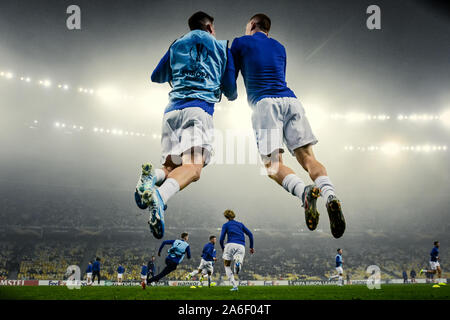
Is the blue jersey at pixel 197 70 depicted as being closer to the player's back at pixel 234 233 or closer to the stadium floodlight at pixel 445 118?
the player's back at pixel 234 233

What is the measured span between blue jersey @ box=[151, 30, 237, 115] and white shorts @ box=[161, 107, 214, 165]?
0.11 metres

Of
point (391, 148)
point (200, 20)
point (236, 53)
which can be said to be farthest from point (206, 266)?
point (391, 148)

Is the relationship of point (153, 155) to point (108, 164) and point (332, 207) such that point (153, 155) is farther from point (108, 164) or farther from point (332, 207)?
point (332, 207)

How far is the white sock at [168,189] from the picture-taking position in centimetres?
306

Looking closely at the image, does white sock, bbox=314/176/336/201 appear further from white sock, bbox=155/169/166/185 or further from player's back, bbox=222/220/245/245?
player's back, bbox=222/220/245/245

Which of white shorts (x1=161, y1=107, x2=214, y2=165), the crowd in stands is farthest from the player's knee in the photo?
the crowd in stands

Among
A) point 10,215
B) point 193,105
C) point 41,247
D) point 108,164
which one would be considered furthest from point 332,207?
point 108,164

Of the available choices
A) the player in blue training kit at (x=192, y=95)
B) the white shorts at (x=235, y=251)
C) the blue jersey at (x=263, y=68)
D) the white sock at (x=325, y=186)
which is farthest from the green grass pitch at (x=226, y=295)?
the blue jersey at (x=263, y=68)

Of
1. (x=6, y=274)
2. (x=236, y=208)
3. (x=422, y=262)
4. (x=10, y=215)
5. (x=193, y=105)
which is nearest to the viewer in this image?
(x=193, y=105)

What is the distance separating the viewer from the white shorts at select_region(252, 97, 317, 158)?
388 centimetres

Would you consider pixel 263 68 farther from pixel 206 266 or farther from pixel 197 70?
pixel 206 266

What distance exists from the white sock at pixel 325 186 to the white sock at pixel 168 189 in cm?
153

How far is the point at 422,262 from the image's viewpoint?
2841cm

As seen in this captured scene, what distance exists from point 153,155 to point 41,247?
14.2m
